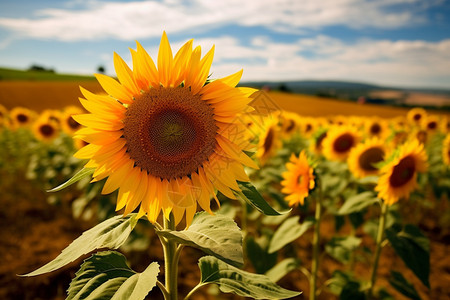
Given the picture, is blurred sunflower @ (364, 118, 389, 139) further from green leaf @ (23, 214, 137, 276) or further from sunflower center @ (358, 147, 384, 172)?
green leaf @ (23, 214, 137, 276)

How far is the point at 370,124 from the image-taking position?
6.84 meters

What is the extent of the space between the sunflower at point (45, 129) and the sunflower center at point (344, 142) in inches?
227

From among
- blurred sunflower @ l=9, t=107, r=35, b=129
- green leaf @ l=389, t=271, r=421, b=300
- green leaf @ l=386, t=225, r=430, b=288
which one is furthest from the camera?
blurred sunflower @ l=9, t=107, r=35, b=129

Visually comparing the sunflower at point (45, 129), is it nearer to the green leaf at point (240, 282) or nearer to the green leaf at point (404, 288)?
the green leaf at point (240, 282)

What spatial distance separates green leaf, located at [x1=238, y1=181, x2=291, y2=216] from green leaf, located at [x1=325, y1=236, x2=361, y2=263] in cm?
162

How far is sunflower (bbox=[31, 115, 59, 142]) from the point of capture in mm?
6840

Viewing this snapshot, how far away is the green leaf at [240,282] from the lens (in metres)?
1.52

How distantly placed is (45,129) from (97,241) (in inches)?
255

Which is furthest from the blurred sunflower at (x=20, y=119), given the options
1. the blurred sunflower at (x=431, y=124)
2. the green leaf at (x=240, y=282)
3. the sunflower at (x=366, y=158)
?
the blurred sunflower at (x=431, y=124)

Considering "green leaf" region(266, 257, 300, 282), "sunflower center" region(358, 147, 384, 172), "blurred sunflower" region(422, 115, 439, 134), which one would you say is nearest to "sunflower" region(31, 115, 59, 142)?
"green leaf" region(266, 257, 300, 282)

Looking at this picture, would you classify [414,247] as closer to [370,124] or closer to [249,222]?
[249,222]

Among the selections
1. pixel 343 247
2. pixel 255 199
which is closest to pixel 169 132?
pixel 255 199

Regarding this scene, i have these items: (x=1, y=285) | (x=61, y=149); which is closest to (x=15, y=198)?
(x=61, y=149)

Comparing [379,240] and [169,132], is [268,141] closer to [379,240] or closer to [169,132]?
[379,240]
